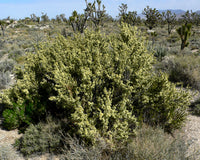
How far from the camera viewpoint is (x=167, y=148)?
10.5 feet

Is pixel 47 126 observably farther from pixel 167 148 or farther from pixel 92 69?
pixel 167 148

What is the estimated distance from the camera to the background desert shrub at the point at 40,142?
400cm

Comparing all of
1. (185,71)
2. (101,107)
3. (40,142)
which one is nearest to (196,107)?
(185,71)

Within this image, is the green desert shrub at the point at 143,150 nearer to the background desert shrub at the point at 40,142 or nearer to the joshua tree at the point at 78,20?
the background desert shrub at the point at 40,142

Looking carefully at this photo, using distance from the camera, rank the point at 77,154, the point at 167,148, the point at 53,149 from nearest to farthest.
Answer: the point at 167,148, the point at 77,154, the point at 53,149

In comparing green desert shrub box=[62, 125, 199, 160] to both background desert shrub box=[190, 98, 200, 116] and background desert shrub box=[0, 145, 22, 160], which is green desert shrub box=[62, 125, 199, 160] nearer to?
background desert shrub box=[0, 145, 22, 160]

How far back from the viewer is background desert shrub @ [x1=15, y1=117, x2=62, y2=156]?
4004mm

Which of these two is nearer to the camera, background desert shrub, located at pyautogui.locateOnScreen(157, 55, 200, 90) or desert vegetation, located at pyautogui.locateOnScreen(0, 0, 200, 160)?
desert vegetation, located at pyautogui.locateOnScreen(0, 0, 200, 160)

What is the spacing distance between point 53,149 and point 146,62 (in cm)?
323

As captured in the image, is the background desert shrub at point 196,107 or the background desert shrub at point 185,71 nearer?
the background desert shrub at point 196,107

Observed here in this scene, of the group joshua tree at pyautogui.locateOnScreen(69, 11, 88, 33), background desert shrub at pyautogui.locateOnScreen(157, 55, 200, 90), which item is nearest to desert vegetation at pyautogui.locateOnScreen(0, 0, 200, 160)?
background desert shrub at pyautogui.locateOnScreen(157, 55, 200, 90)

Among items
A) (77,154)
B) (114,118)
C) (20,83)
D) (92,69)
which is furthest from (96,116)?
(20,83)

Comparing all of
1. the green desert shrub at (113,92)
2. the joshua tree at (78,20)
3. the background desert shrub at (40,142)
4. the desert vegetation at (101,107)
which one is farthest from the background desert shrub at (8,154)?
the joshua tree at (78,20)

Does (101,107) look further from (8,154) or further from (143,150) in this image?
(8,154)
